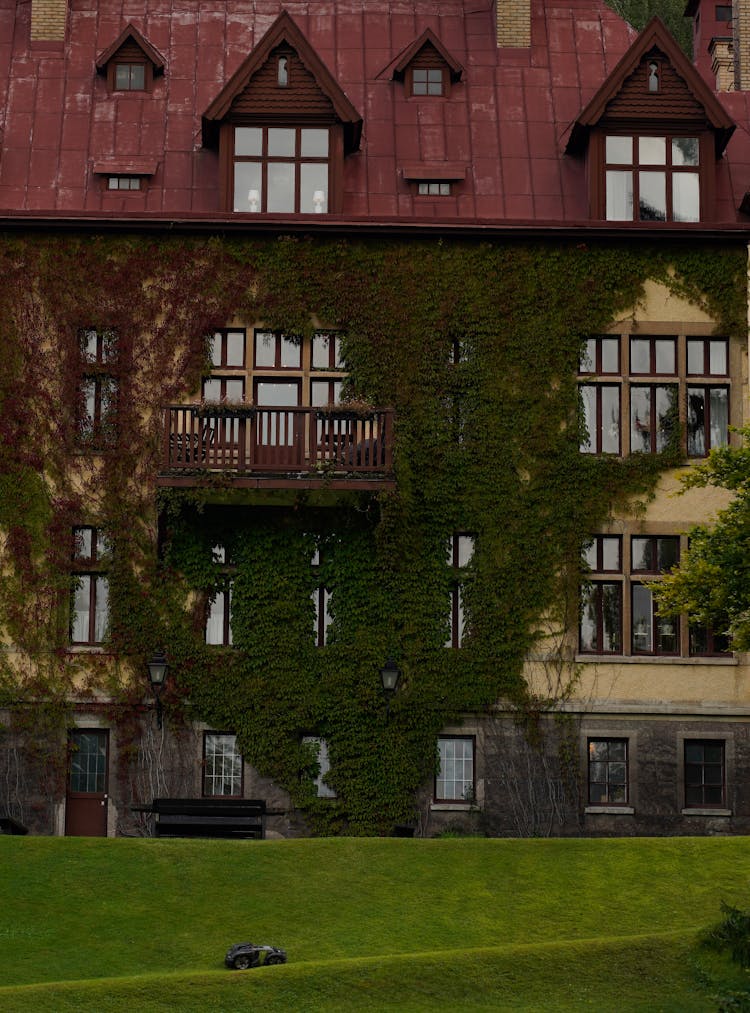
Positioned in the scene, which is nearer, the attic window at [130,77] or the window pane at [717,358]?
the window pane at [717,358]

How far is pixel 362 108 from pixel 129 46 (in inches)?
204

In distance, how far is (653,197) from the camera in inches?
1492

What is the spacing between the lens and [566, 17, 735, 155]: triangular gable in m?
37.4

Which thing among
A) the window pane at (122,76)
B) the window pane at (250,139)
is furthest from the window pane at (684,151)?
the window pane at (122,76)

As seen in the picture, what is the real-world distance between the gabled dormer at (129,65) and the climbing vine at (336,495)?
4.61 m

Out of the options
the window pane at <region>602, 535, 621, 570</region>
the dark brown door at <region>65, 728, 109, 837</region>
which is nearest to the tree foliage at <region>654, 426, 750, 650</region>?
the window pane at <region>602, 535, 621, 570</region>

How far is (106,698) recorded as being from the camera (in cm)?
3597

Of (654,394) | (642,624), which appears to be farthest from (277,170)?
(642,624)

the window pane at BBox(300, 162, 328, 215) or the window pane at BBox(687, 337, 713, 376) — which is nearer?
the window pane at BBox(687, 337, 713, 376)

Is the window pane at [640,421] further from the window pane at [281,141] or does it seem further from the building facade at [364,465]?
the window pane at [281,141]

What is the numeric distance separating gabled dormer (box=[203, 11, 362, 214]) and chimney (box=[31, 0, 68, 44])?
5.22 metres

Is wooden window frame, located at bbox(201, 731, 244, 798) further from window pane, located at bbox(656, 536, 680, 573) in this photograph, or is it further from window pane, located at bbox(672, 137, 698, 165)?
window pane, located at bbox(672, 137, 698, 165)

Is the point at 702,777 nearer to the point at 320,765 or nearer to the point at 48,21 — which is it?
the point at 320,765

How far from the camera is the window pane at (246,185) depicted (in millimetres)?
37656
